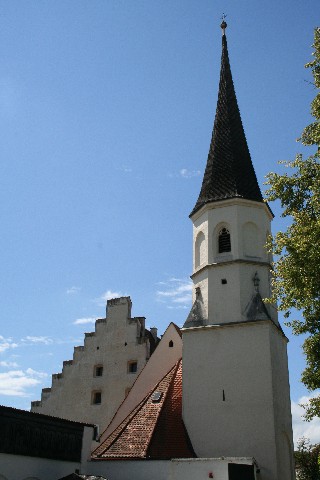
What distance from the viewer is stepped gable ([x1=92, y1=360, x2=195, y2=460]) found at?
17.8 m

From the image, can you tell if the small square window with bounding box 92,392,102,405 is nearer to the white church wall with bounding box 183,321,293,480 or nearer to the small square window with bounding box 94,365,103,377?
the small square window with bounding box 94,365,103,377

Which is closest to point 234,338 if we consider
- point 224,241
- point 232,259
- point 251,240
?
point 232,259

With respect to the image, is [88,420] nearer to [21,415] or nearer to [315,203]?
[21,415]

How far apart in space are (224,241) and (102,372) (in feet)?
31.8

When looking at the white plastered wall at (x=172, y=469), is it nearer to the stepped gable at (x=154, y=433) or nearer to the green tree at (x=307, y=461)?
the stepped gable at (x=154, y=433)

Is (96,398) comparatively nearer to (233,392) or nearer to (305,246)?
(233,392)

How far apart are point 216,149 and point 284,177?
9532 millimetres

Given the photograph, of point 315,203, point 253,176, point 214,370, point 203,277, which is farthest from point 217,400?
point 253,176

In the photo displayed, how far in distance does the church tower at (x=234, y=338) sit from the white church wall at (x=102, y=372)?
6.14 m

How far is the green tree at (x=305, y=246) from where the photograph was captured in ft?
45.1

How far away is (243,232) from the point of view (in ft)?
71.9

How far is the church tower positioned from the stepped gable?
0.50 m

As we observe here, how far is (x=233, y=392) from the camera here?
62.2 ft

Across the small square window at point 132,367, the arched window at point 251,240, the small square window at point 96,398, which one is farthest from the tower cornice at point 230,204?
the small square window at point 96,398
